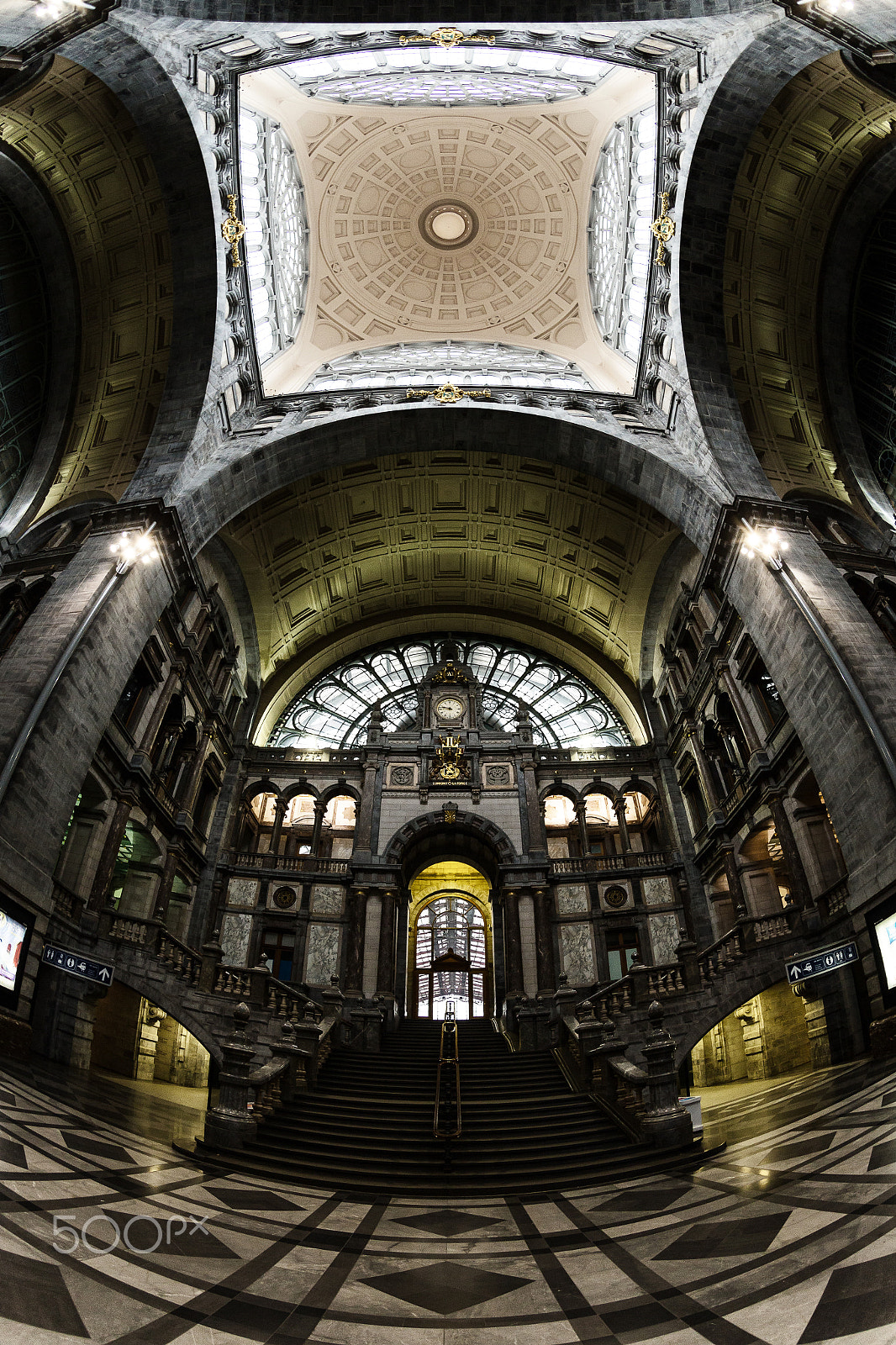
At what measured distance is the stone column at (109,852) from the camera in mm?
15422

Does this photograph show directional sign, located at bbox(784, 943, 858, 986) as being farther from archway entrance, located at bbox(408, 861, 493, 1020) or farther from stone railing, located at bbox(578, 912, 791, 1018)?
archway entrance, located at bbox(408, 861, 493, 1020)

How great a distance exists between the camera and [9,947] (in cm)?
1016

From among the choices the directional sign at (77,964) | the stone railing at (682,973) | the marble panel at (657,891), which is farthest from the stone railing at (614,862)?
the directional sign at (77,964)

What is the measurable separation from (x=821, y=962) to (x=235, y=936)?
16.5 metres

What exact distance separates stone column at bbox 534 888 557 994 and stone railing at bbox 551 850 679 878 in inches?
36.3

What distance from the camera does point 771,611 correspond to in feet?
47.2

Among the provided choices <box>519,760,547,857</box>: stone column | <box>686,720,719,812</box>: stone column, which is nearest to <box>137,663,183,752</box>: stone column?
<box>519,760,547,857</box>: stone column

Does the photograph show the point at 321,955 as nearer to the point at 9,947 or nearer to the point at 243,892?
the point at 243,892

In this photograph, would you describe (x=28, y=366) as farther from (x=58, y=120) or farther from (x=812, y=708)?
(x=812, y=708)

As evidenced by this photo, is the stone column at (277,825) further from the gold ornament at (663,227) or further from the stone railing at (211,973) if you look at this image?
the gold ornament at (663,227)

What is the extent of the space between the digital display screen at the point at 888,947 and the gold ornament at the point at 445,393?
16679mm

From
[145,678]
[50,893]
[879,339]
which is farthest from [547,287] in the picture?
[50,893]

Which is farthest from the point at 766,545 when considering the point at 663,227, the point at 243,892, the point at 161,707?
the point at 243,892

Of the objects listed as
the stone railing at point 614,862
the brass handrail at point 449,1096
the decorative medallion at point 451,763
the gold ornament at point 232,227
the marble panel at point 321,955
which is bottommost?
the brass handrail at point 449,1096
